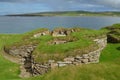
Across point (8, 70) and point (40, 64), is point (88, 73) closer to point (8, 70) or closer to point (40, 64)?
point (40, 64)

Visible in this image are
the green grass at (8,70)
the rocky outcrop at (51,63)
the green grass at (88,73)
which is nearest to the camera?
the green grass at (88,73)

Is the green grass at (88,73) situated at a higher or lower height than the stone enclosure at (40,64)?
higher

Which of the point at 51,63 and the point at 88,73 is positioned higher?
the point at 88,73

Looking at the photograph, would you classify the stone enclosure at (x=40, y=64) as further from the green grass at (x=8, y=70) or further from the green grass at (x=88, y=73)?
the green grass at (x=88, y=73)

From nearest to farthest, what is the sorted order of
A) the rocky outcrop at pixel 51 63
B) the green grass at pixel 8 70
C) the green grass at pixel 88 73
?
the green grass at pixel 88 73
the rocky outcrop at pixel 51 63
the green grass at pixel 8 70

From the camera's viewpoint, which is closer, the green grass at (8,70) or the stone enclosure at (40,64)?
the stone enclosure at (40,64)

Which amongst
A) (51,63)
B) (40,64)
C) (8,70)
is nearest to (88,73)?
(51,63)

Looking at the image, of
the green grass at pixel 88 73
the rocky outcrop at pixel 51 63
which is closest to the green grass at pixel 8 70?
the rocky outcrop at pixel 51 63

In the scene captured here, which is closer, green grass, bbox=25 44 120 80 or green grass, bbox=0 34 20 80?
green grass, bbox=25 44 120 80

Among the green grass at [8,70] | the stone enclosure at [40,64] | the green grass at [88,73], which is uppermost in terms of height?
the green grass at [88,73]

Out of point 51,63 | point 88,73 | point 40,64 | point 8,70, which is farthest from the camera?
point 8,70

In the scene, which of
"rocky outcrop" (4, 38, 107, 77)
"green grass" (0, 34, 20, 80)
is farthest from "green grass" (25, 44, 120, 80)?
"green grass" (0, 34, 20, 80)

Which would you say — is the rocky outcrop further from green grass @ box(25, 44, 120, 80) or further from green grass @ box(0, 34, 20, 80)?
green grass @ box(25, 44, 120, 80)

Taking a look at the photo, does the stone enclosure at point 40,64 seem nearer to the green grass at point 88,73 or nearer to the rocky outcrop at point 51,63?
the rocky outcrop at point 51,63
